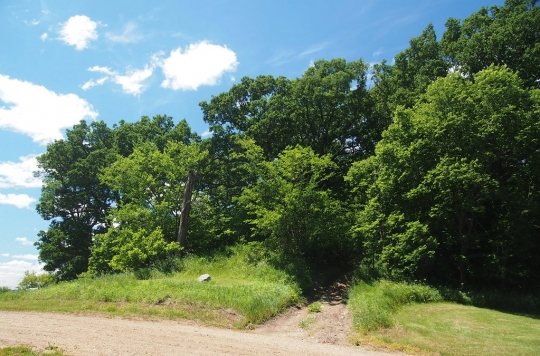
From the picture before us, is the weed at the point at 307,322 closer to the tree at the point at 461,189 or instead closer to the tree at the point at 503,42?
the tree at the point at 461,189

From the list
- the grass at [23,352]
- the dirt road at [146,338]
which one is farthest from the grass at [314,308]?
the grass at [23,352]

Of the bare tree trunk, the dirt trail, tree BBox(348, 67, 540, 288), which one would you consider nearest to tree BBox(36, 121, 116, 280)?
the bare tree trunk

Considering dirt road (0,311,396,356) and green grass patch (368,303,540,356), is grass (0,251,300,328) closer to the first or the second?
dirt road (0,311,396,356)

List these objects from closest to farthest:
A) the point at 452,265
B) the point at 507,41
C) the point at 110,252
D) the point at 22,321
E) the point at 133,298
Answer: the point at 22,321 → the point at 133,298 → the point at 452,265 → the point at 507,41 → the point at 110,252

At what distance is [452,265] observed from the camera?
69.6 ft

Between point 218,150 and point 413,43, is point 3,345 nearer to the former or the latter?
point 218,150

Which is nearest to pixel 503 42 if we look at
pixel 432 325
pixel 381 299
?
pixel 381 299

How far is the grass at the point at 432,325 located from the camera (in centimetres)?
1049

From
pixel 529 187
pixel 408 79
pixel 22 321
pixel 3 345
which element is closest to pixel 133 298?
pixel 22 321

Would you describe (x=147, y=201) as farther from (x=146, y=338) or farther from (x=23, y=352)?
(x=23, y=352)

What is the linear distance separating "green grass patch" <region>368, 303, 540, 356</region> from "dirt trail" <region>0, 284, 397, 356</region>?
1.69 meters

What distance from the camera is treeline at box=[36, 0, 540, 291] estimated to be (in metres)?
19.3

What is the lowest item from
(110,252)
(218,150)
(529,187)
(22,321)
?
Result: (22,321)

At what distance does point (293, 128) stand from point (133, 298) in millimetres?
21718
